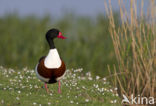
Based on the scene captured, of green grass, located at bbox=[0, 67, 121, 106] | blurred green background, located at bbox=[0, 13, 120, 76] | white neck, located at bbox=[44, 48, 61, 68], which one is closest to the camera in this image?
green grass, located at bbox=[0, 67, 121, 106]

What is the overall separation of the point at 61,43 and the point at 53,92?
22.5 feet

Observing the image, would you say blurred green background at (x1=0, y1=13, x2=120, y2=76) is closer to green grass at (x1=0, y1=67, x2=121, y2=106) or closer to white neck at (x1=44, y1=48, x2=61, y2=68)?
green grass at (x1=0, y1=67, x2=121, y2=106)

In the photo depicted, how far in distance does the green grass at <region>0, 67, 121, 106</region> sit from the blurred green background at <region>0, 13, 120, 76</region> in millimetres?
2124

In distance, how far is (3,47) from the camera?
54.1ft

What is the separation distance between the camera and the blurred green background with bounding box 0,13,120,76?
1510 cm

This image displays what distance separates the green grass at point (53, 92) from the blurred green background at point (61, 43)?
2.12 m

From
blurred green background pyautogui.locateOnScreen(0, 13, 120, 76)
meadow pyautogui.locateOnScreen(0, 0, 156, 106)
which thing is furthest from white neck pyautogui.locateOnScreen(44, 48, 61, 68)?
blurred green background pyautogui.locateOnScreen(0, 13, 120, 76)

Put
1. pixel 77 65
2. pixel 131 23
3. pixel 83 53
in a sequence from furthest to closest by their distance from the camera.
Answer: pixel 83 53
pixel 77 65
pixel 131 23

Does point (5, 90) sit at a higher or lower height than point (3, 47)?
higher

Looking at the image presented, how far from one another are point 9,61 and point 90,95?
719 cm

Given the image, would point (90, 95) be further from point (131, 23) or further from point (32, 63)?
point (32, 63)

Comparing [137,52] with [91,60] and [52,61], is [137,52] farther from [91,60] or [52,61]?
[91,60]

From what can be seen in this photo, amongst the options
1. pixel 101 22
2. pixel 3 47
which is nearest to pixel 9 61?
pixel 3 47

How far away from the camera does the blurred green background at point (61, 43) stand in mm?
15102
